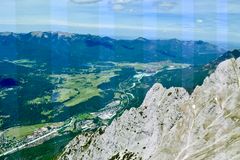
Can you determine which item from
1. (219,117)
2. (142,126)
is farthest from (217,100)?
(142,126)

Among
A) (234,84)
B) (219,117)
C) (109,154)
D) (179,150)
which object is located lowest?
(109,154)

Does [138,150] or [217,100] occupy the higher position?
[217,100]

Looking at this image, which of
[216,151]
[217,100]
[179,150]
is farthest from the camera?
[217,100]

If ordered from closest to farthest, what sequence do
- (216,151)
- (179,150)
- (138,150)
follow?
(216,151) → (179,150) → (138,150)

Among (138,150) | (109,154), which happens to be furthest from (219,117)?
(109,154)

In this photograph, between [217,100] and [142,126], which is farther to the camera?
[142,126]

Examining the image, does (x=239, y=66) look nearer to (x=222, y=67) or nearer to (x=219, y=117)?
(x=222, y=67)
